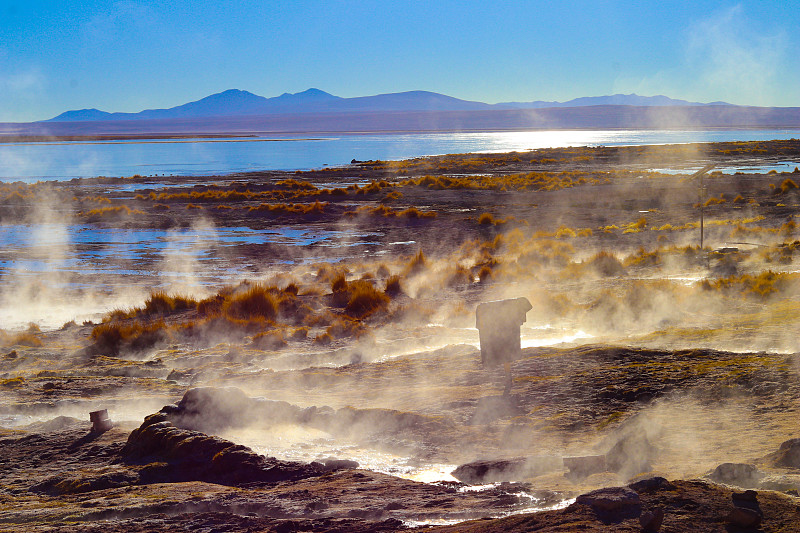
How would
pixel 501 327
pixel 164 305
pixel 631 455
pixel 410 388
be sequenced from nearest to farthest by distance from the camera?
pixel 631 455, pixel 501 327, pixel 410 388, pixel 164 305

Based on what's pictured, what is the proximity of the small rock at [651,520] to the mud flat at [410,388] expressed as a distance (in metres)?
0.01

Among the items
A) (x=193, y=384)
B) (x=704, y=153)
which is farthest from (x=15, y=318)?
(x=704, y=153)

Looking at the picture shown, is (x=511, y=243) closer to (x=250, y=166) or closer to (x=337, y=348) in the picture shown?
(x=337, y=348)

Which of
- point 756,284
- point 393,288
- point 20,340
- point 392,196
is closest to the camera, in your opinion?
point 20,340

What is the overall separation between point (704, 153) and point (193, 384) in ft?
250

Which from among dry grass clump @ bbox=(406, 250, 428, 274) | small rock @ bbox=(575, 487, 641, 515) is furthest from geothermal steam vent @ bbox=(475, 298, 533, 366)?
dry grass clump @ bbox=(406, 250, 428, 274)

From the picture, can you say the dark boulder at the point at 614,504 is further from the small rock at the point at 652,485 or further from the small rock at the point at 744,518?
the small rock at the point at 744,518

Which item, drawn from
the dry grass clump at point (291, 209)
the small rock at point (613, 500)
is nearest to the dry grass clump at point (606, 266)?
the small rock at point (613, 500)

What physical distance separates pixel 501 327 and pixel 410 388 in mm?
1581

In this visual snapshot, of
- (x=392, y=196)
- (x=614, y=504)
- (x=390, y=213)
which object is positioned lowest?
(x=614, y=504)

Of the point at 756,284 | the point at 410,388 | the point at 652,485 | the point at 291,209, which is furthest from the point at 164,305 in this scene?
the point at 291,209

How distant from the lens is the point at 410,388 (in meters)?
10.3

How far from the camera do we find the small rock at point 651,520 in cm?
446

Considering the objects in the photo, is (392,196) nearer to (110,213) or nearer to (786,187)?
(110,213)
